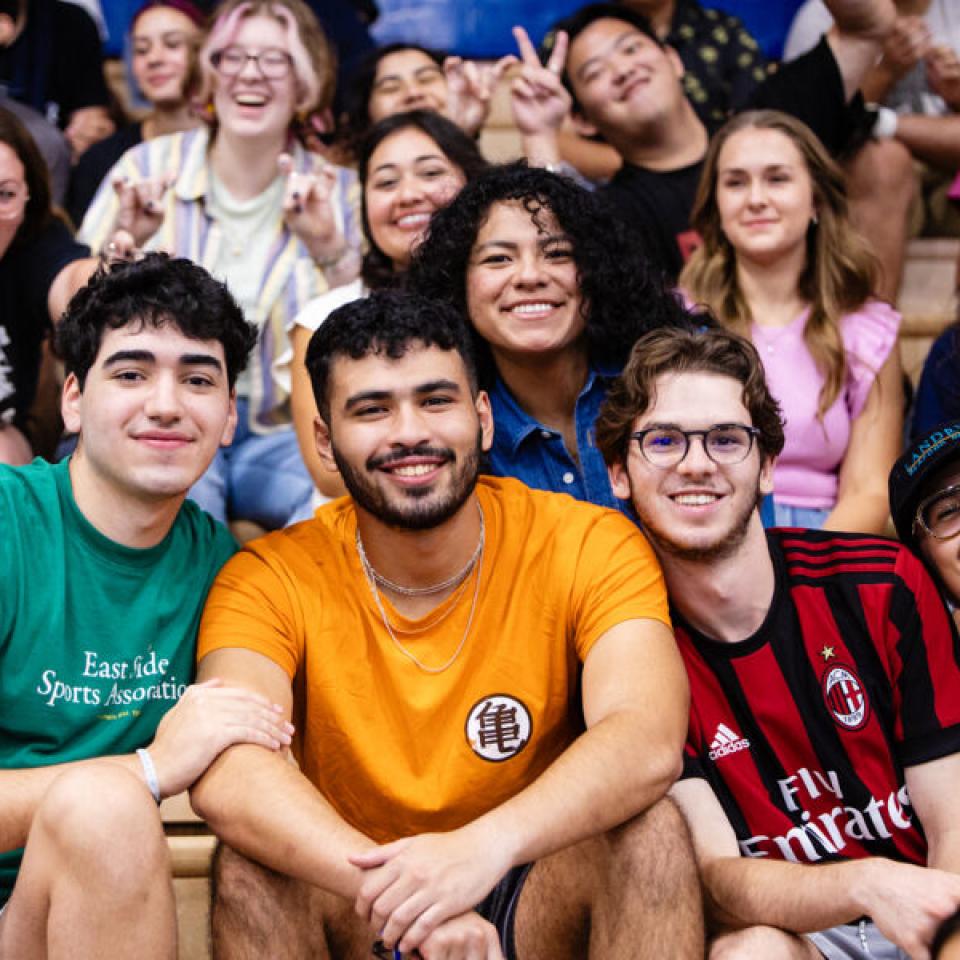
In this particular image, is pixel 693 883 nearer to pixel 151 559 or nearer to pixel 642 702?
pixel 642 702

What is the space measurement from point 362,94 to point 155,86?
67 centimetres

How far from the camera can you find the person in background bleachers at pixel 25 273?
3.02 m

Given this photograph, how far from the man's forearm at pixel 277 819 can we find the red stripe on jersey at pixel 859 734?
731mm

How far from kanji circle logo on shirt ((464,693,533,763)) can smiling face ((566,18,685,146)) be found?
2.08 m

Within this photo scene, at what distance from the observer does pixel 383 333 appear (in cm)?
219

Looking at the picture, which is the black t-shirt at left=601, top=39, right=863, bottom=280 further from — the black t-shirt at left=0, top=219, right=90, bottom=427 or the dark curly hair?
the black t-shirt at left=0, top=219, right=90, bottom=427

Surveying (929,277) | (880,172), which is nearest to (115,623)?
(880,172)

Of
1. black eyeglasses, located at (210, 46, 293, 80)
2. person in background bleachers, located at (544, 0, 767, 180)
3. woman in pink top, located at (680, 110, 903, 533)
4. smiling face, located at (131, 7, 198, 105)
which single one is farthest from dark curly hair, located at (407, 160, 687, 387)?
smiling face, located at (131, 7, 198, 105)

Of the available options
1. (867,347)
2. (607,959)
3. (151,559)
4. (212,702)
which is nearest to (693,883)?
(607,959)

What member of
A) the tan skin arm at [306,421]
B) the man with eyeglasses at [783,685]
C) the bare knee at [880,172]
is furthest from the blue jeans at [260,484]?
the bare knee at [880,172]

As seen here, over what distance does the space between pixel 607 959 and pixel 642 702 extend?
0.35 meters

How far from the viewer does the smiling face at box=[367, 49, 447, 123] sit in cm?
377

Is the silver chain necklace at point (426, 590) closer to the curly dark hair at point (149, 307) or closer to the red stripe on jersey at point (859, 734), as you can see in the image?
the curly dark hair at point (149, 307)

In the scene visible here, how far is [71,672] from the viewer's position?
201 cm
